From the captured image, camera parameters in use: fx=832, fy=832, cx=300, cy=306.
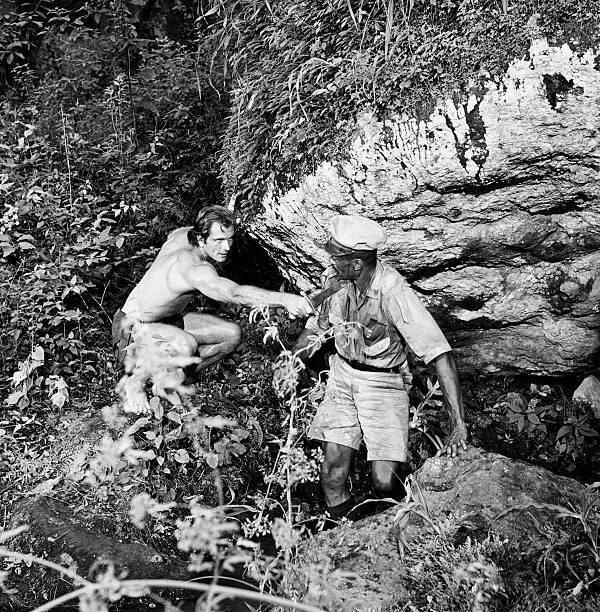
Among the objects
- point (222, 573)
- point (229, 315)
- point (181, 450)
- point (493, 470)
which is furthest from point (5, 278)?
point (493, 470)

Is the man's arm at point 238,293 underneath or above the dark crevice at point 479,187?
underneath

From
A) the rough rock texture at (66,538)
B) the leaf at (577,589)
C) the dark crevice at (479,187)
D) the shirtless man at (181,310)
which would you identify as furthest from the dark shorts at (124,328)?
the leaf at (577,589)

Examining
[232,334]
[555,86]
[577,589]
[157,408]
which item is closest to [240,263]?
[232,334]

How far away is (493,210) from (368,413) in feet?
4.67

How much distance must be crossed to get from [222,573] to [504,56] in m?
3.15

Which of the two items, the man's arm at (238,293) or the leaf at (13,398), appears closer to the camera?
the man's arm at (238,293)

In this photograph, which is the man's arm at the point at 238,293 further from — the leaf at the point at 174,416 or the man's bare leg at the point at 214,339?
the leaf at the point at 174,416

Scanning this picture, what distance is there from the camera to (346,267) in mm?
4496

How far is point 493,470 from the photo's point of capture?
13.8 feet

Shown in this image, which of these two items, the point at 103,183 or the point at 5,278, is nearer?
the point at 5,278

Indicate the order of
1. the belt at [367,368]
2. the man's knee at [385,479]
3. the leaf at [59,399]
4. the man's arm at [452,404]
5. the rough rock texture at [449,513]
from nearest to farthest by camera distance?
1. the rough rock texture at [449,513]
2. the man's arm at [452,404]
3. the man's knee at [385,479]
4. the belt at [367,368]
5. the leaf at [59,399]

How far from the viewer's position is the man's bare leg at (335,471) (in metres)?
4.83

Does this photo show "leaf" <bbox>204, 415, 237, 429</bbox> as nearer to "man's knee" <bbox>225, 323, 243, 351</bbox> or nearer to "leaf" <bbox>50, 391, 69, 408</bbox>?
"man's knee" <bbox>225, 323, 243, 351</bbox>

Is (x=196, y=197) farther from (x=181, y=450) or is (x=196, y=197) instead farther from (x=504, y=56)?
(x=504, y=56)
